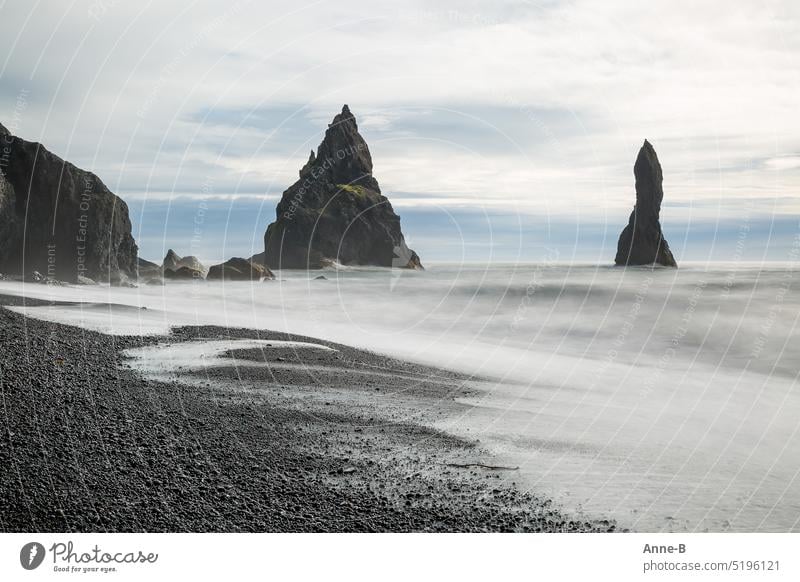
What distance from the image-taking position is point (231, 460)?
9016mm

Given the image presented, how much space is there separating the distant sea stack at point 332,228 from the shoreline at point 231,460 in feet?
132

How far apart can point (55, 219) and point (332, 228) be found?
92.9 ft

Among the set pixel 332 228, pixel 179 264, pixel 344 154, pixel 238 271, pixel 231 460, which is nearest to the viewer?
pixel 231 460

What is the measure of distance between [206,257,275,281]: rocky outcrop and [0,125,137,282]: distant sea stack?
17.4 feet

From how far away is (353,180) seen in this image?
46750mm

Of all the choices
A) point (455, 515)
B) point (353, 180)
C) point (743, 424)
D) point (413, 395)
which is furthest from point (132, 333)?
point (353, 180)

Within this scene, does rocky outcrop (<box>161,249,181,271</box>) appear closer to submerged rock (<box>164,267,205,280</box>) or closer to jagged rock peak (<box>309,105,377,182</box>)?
submerged rock (<box>164,267,205,280</box>)

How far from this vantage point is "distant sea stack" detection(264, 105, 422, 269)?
54781mm

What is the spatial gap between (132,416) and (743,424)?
12290 mm

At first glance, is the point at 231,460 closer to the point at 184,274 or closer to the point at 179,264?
the point at 184,274

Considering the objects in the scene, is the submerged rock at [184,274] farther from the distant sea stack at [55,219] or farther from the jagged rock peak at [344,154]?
the jagged rock peak at [344,154]

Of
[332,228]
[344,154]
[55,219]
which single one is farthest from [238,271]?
[332,228]

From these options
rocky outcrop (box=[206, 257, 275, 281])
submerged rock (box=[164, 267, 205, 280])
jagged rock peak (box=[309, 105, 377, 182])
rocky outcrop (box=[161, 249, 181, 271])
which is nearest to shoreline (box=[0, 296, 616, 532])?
rocky outcrop (box=[206, 257, 275, 281])

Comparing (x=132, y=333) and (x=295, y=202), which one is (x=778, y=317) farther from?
(x=295, y=202)
